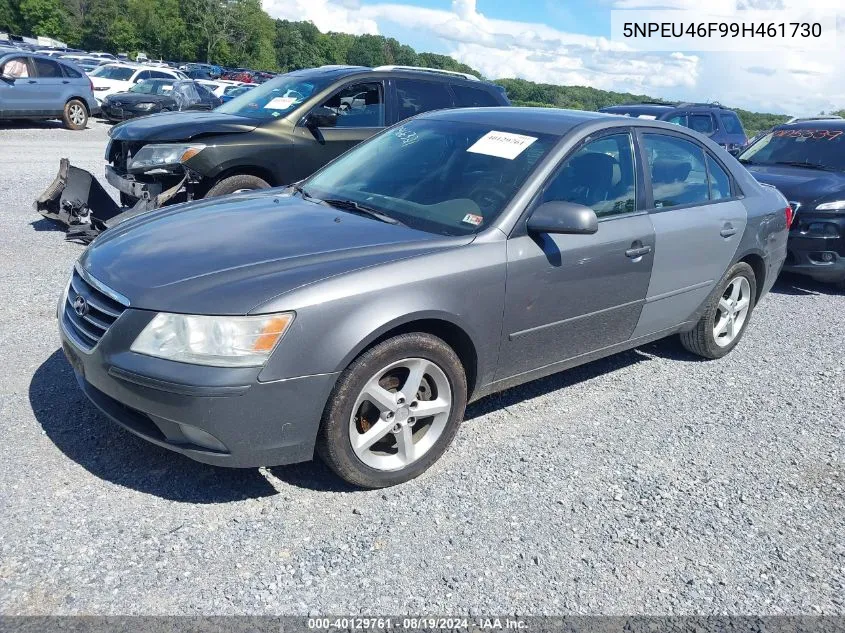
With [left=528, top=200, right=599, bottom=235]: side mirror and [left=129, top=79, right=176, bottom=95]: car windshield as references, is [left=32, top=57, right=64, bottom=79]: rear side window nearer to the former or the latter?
[left=129, top=79, right=176, bottom=95]: car windshield

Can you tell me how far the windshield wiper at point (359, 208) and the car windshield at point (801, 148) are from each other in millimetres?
6309

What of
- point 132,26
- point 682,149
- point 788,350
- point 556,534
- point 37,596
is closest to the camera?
point 37,596

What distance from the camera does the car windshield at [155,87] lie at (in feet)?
72.3

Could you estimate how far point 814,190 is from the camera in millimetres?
7586

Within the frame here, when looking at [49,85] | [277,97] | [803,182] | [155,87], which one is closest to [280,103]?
[277,97]

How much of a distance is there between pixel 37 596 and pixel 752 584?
8.73 ft

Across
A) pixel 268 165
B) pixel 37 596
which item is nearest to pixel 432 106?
pixel 268 165

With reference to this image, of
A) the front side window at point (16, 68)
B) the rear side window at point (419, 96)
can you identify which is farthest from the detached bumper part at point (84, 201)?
the front side window at point (16, 68)

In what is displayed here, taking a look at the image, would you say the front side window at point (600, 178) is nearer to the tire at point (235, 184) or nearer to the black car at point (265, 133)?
the black car at point (265, 133)

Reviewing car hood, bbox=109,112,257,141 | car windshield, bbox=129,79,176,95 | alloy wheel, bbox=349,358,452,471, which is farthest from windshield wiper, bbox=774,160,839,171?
car windshield, bbox=129,79,176,95

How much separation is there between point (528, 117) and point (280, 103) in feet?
13.4

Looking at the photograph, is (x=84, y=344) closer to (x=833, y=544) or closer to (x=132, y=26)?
(x=833, y=544)

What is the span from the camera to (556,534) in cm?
321

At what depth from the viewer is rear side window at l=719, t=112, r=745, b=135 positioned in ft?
48.8
